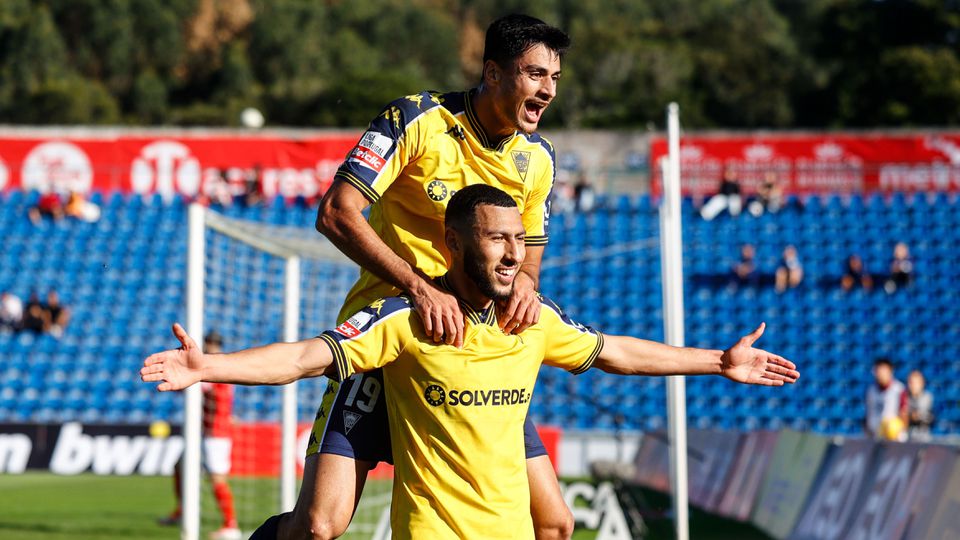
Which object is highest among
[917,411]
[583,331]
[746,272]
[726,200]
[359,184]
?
[726,200]

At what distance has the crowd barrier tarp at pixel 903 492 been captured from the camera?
7.24 meters

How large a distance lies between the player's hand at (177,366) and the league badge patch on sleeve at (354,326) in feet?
1.95

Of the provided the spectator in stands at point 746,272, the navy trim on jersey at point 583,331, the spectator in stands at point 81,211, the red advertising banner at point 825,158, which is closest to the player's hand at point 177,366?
the navy trim on jersey at point 583,331

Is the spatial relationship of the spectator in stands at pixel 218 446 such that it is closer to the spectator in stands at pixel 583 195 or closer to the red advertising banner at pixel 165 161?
the spectator in stands at pixel 583 195

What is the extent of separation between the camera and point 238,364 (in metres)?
4.05

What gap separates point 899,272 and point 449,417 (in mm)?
18910

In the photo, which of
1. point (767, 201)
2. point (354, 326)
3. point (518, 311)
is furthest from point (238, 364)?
point (767, 201)

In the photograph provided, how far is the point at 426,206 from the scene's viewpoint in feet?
16.2

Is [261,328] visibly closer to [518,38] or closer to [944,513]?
[944,513]

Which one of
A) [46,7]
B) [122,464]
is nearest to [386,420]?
[122,464]

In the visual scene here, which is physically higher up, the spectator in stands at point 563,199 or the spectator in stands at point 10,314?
the spectator in stands at point 563,199

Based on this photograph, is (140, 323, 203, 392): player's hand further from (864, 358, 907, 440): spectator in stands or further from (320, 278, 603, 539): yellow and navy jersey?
(864, 358, 907, 440): spectator in stands

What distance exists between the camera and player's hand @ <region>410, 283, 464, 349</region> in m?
4.46

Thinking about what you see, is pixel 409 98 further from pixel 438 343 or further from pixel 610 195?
pixel 610 195
